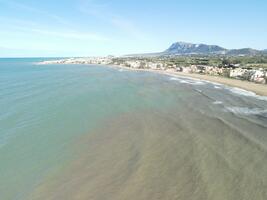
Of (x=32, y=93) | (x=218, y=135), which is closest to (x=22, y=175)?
(x=218, y=135)

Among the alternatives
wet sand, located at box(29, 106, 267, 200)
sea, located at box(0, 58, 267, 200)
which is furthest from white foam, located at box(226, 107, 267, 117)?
wet sand, located at box(29, 106, 267, 200)

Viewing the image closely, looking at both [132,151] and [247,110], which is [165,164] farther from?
[247,110]

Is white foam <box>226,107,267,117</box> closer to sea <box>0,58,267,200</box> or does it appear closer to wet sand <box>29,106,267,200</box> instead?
sea <box>0,58,267,200</box>

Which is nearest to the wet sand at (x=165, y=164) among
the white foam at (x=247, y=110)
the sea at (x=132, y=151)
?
the sea at (x=132, y=151)

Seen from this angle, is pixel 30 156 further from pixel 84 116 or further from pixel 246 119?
pixel 246 119

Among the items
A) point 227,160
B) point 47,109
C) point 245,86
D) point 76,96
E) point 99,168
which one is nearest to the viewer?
point 99,168

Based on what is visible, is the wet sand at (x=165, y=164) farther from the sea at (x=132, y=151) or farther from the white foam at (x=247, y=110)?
the white foam at (x=247, y=110)

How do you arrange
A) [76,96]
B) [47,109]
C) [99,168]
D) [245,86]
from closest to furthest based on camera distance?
[99,168], [47,109], [76,96], [245,86]
